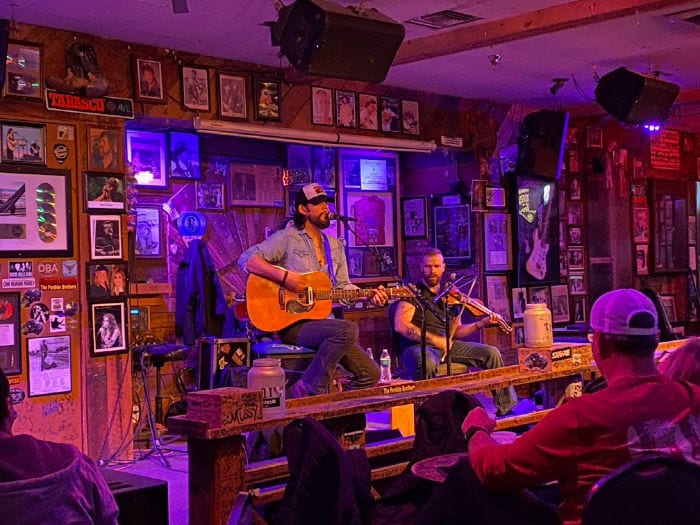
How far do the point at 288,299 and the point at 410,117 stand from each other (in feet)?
10.1

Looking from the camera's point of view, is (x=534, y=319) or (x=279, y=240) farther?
(x=279, y=240)

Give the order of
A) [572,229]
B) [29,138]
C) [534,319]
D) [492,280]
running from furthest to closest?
[572,229] < [492,280] < [29,138] < [534,319]

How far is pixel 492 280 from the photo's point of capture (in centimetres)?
938

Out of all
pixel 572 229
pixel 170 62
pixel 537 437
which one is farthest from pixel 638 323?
pixel 572 229

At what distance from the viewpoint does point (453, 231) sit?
369 inches

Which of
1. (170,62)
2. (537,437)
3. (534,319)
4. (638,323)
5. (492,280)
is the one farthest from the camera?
(492,280)

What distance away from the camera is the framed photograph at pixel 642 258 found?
434 inches

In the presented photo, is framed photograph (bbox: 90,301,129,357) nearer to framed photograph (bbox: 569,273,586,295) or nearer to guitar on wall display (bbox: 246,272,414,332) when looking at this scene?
guitar on wall display (bbox: 246,272,414,332)

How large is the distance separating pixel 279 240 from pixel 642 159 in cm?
639

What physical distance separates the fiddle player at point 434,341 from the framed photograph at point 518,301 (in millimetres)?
2407

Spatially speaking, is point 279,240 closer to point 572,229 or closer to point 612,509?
point 612,509

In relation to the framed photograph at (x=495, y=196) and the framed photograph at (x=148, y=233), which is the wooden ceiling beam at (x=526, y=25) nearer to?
the framed photograph at (x=148, y=233)

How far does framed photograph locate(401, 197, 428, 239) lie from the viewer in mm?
9438

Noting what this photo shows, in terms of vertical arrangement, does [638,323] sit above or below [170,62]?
below
